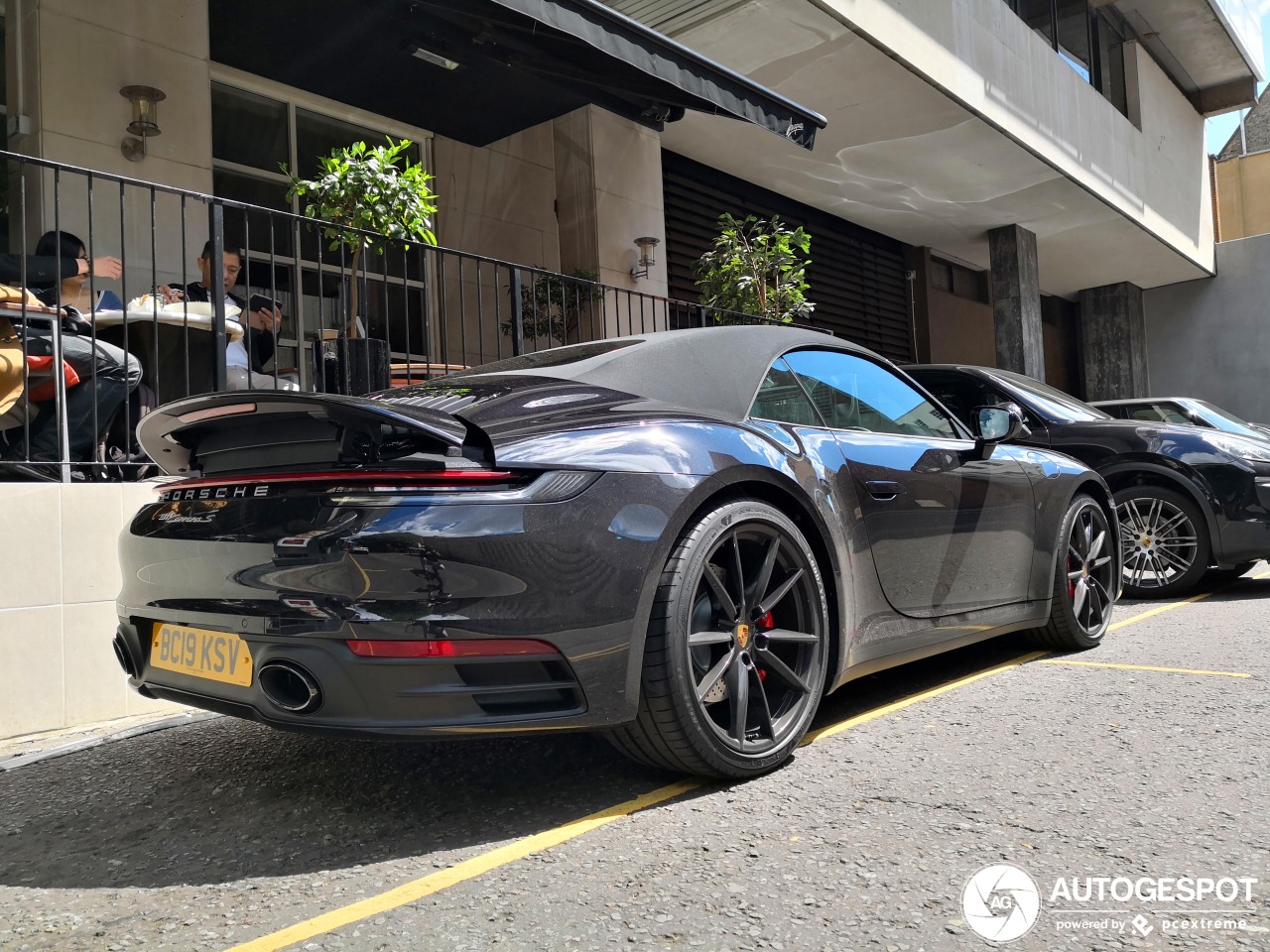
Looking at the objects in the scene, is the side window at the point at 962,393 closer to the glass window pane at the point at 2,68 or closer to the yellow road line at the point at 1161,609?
the yellow road line at the point at 1161,609

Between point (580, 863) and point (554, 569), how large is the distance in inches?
25.2

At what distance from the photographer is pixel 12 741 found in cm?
361

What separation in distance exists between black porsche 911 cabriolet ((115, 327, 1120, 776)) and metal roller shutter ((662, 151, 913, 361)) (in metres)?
8.14

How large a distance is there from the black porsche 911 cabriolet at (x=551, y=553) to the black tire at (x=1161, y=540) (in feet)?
11.0

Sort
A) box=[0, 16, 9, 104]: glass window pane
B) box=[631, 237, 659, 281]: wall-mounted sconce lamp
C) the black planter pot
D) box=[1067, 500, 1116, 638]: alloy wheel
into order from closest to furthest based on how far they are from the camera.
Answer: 1. box=[1067, 500, 1116, 638]: alloy wheel
2. the black planter pot
3. box=[0, 16, 9, 104]: glass window pane
4. box=[631, 237, 659, 281]: wall-mounted sconce lamp

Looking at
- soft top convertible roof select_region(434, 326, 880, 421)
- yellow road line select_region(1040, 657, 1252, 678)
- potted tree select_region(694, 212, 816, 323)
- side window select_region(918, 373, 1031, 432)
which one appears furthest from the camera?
potted tree select_region(694, 212, 816, 323)

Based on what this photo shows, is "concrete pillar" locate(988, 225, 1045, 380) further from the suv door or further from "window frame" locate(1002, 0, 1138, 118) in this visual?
the suv door

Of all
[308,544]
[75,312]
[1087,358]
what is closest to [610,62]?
[75,312]

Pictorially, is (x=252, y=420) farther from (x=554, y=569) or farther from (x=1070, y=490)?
(x=1070, y=490)

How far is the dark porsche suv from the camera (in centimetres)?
586

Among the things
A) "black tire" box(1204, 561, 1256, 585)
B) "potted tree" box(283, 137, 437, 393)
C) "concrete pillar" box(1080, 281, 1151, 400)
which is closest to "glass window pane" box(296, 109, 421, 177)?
"potted tree" box(283, 137, 437, 393)

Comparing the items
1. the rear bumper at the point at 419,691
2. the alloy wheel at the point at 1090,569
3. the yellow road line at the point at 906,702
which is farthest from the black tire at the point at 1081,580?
the rear bumper at the point at 419,691

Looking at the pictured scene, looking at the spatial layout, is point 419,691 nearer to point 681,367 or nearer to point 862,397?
point 681,367

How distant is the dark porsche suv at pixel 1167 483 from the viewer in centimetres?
586
